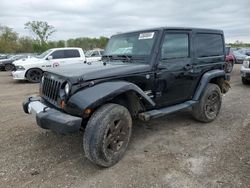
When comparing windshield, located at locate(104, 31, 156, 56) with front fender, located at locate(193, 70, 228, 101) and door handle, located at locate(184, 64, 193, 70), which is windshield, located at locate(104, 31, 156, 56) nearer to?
door handle, located at locate(184, 64, 193, 70)

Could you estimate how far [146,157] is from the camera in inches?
156

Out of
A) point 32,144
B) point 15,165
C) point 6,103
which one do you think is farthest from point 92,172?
point 6,103

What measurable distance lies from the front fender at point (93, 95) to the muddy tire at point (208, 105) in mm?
2149

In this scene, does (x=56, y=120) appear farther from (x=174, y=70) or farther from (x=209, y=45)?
(x=209, y=45)

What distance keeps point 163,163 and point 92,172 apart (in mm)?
1010

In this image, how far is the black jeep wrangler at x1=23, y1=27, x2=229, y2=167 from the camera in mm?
3447

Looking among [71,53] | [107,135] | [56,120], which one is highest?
[71,53]

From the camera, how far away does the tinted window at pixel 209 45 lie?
→ 5277mm

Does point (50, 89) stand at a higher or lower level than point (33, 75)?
higher

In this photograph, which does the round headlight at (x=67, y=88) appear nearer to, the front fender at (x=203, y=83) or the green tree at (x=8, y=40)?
the front fender at (x=203, y=83)

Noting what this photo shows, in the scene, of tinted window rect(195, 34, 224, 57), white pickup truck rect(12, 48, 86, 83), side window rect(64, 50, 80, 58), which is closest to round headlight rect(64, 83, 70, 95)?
tinted window rect(195, 34, 224, 57)

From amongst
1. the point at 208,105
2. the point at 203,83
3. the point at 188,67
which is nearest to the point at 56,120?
the point at 188,67

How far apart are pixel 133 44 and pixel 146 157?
1.99m

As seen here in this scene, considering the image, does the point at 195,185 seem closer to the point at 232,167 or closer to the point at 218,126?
the point at 232,167
